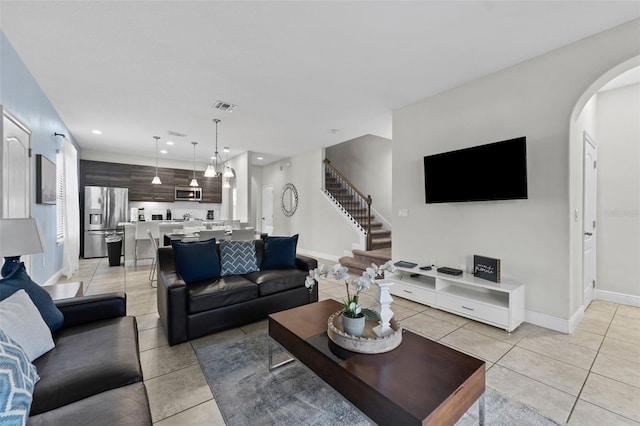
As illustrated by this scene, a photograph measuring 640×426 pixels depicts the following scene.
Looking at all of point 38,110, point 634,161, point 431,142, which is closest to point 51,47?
point 38,110

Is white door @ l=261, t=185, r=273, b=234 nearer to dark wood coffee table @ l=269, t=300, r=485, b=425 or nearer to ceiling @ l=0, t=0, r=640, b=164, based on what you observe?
ceiling @ l=0, t=0, r=640, b=164

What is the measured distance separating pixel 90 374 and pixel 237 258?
78.6 inches

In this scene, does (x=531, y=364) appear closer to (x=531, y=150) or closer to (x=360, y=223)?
(x=531, y=150)

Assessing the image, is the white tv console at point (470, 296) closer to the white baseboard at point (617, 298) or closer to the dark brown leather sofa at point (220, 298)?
the dark brown leather sofa at point (220, 298)

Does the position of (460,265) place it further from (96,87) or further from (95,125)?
(95,125)

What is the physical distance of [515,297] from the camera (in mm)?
2803

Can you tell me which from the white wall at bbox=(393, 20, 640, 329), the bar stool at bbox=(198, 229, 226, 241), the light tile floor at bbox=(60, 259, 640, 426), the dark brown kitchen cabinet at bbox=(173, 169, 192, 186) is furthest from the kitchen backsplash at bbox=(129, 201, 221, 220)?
the white wall at bbox=(393, 20, 640, 329)

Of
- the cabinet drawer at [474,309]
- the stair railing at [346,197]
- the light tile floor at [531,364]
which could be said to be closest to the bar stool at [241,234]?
the light tile floor at [531,364]

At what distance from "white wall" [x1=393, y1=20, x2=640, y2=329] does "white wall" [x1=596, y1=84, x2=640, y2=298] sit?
164cm

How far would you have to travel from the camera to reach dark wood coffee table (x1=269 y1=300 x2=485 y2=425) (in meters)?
1.17

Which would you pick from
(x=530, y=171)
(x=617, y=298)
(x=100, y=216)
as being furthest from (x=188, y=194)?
(x=617, y=298)

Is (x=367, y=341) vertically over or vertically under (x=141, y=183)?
under

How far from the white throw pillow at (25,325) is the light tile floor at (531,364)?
2.40 ft

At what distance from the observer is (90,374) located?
1315mm
